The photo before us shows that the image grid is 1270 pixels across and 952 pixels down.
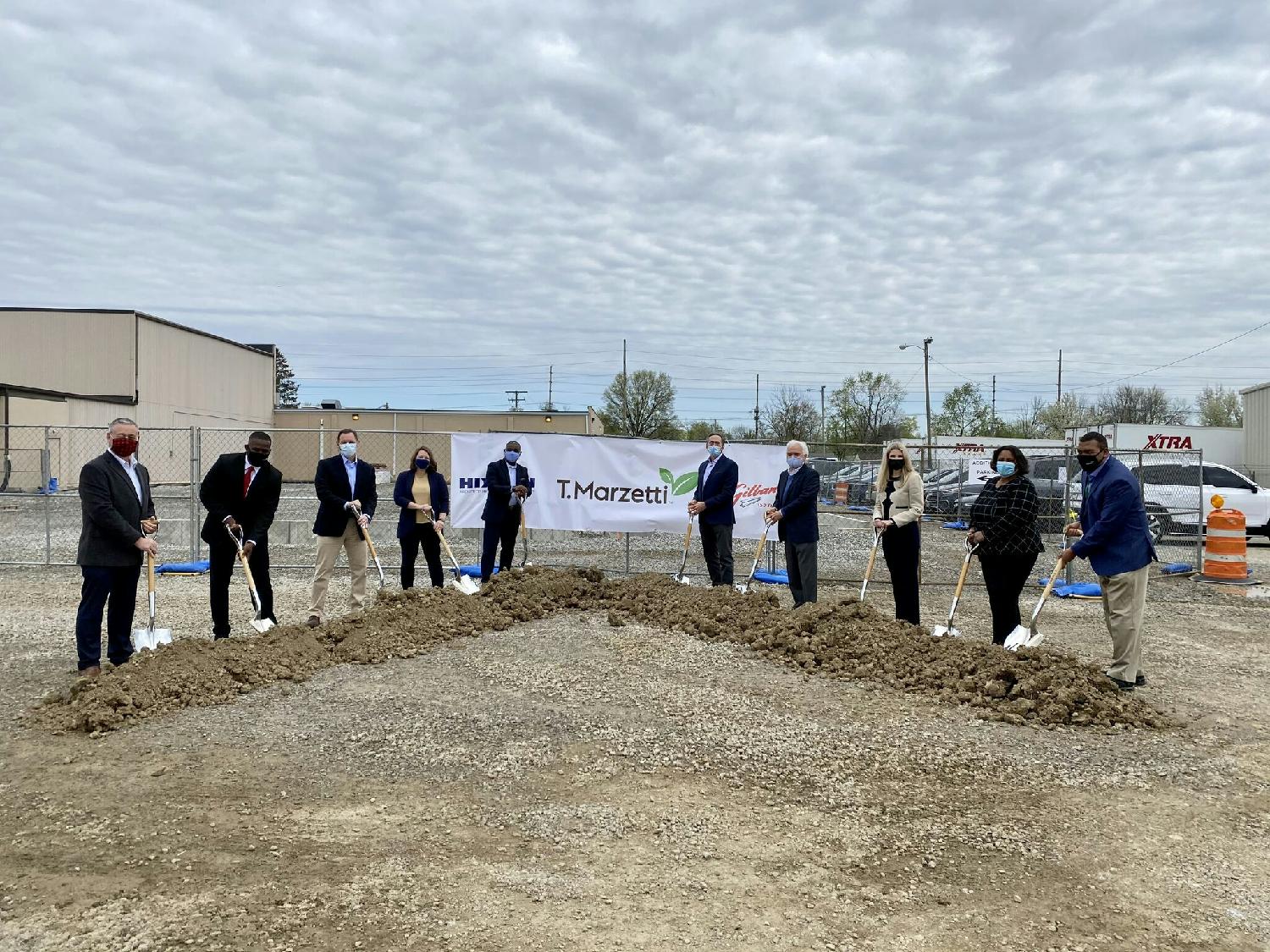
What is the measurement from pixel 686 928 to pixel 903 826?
143 cm

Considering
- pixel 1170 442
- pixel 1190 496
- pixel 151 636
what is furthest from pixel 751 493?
pixel 1170 442

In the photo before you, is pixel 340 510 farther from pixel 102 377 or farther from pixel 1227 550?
pixel 102 377

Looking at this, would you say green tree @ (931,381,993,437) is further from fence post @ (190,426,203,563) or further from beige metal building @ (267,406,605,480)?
fence post @ (190,426,203,563)

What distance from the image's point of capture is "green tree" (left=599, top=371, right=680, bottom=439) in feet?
208

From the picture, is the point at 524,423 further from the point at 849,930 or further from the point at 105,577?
the point at 849,930

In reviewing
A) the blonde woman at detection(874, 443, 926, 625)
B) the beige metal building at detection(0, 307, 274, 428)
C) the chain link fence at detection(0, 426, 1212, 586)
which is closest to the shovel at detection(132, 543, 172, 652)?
the chain link fence at detection(0, 426, 1212, 586)

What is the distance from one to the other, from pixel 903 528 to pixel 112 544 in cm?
642

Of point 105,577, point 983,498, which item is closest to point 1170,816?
Answer: point 983,498

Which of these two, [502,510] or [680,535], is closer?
[502,510]

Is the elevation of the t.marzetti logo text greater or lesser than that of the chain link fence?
greater

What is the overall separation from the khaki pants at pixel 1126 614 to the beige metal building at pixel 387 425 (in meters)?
34.5

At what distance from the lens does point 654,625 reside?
337 inches

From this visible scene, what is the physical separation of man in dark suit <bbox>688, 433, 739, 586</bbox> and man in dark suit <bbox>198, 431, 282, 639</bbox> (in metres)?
4.31

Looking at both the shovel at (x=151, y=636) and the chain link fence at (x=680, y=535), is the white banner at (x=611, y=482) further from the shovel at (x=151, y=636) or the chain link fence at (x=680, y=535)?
the shovel at (x=151, y=636)
